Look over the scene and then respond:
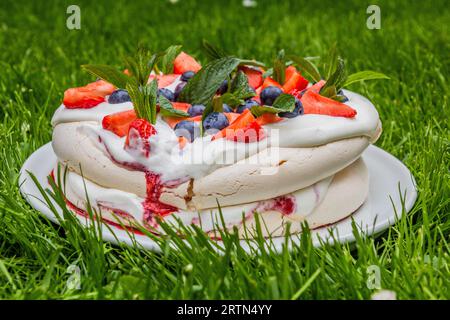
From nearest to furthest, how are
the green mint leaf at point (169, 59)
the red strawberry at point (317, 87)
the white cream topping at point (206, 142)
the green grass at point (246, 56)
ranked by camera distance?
the green grass at point (246, 56) < the white cream topping at point (206, 142) < the red strawberry at point (317, 87) < the green mint leaf at point (169, 59)

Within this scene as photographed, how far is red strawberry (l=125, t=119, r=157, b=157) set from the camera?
1.59m

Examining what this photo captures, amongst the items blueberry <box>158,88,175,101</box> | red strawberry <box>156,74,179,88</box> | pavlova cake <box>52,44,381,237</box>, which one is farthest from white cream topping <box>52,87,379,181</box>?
red strawberry <box>156,74,179,88</box>

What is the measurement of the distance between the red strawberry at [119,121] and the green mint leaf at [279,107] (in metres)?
0.29

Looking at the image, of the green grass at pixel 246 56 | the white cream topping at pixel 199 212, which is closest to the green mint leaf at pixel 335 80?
the white cream topping at pixel 199 212

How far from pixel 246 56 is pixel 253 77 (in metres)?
1.31

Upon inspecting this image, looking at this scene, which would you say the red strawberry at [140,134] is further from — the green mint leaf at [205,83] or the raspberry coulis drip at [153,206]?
the green mint leaf at [205,83]

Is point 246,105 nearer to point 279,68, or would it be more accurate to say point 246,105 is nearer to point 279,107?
point 279,107

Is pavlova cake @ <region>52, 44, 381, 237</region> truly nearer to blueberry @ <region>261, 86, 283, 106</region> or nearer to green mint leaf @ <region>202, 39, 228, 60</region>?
blueberry @ <region>261, 86, 283, 106</region>

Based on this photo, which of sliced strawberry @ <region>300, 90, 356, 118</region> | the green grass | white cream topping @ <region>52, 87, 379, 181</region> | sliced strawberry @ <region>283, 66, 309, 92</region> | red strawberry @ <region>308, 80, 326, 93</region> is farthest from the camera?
sliced strawberry @ <region>283, 66, 309, 92</region>

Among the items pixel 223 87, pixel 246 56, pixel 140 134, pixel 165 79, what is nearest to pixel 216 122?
pixel 140 134

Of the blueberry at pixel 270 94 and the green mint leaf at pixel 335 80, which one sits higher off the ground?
the green mint leaf at pixel 335 80

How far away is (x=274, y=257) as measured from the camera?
146 centimetres

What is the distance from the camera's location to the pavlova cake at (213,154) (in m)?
1.58
